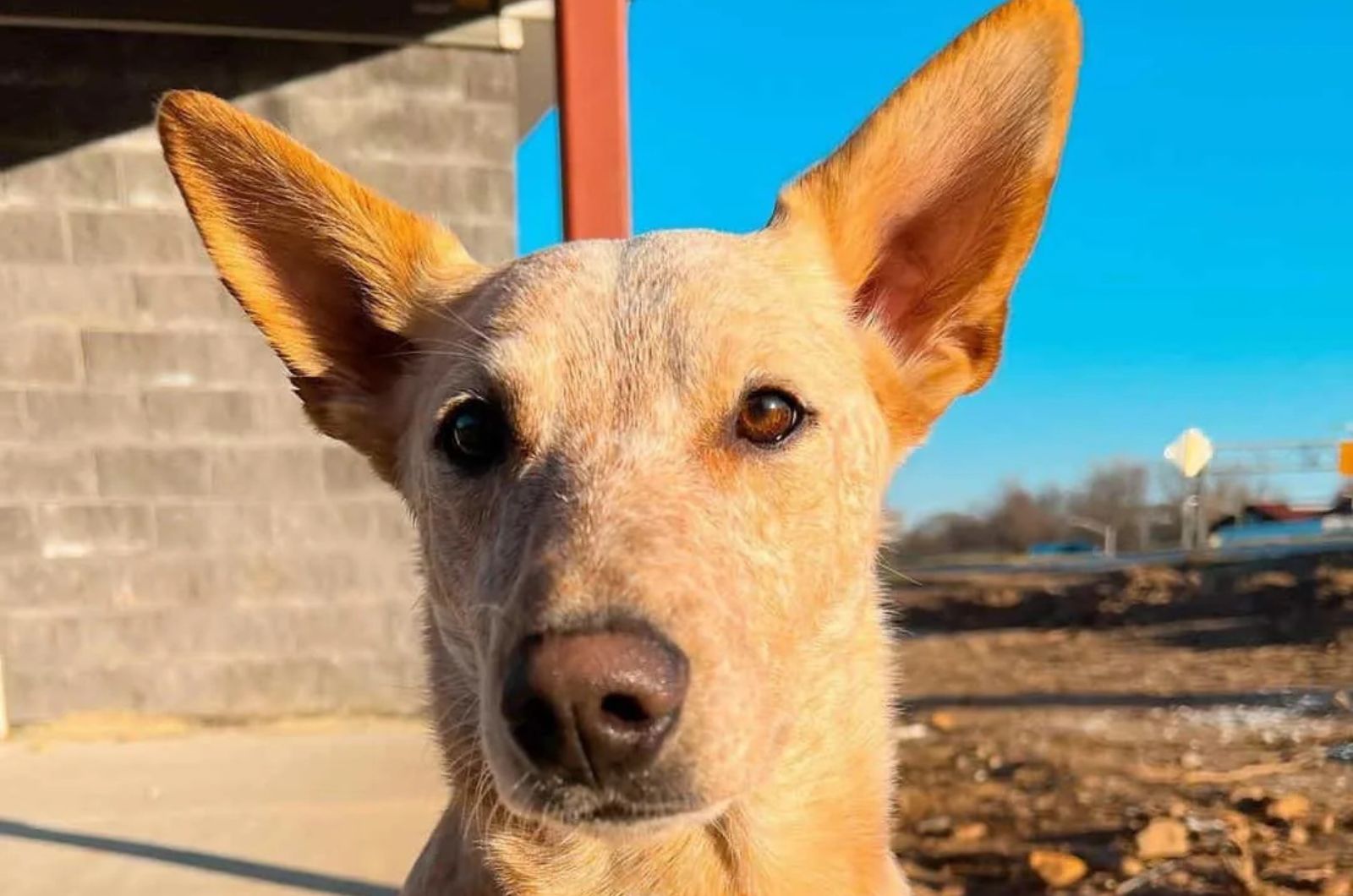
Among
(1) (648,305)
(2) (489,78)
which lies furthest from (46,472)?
(1) (648,305)

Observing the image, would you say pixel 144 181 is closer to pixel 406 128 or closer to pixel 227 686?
pixel 406 128

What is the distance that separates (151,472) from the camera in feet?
16.8

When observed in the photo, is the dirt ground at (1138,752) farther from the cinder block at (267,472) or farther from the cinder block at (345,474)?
the cinder block at (267,472)

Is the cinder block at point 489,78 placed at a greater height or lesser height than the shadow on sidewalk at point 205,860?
greater

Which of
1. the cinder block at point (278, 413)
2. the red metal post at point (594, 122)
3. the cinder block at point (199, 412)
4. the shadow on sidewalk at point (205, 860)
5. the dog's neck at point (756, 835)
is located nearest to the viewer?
the dog's neck at point (756, 835)

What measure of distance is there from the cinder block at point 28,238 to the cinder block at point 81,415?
71 centimetres

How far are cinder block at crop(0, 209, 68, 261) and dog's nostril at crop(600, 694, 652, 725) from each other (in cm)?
510

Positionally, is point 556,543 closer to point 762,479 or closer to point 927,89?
point 762,479

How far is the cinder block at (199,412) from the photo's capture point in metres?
5.12

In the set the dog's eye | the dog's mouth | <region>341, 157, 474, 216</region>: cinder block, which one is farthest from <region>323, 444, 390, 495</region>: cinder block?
the dog's mouth

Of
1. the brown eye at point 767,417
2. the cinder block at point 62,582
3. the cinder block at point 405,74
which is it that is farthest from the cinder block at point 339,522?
the brown eye at point 767,417

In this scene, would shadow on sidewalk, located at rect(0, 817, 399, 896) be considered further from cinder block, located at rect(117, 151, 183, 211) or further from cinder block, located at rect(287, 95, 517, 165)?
cinder block, located at rect(287, 95, 517, 165)

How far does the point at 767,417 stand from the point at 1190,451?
28.1 feet

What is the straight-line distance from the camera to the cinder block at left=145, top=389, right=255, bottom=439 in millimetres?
5121
